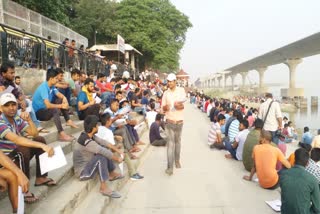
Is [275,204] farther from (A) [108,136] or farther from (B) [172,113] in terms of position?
(A) [108,136]

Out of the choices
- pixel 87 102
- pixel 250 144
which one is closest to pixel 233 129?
pixel 250 144

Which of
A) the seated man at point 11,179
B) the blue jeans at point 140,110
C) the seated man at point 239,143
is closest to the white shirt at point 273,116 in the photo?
the seated man at point 239,143

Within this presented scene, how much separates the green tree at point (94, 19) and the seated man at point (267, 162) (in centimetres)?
2859

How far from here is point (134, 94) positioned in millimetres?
11492

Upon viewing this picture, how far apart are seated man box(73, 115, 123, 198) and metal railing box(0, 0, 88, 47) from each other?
330 inches

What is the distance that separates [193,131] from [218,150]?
3879 millimetres

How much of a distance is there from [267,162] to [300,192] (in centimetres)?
159

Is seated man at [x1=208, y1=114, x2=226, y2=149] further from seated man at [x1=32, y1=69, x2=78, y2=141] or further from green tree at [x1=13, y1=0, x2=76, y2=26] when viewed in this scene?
green tree at [x1=13, y1=0, x2=76, y2=26]

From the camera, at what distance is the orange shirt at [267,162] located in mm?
5230

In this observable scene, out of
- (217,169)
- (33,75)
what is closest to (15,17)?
(33,75)

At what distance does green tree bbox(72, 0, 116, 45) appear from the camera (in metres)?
31.2

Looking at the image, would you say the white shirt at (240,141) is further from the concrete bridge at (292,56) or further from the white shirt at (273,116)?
the concrete bridge at (292,56)

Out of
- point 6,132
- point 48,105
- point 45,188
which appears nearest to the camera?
point 6,132

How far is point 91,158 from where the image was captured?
4.69 m
